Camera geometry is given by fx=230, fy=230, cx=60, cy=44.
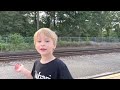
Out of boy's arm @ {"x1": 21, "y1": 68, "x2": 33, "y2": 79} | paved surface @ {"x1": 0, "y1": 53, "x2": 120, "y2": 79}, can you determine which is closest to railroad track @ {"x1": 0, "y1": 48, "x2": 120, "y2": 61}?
paved surface @ {"x1": 0, "y1": 53, "x2": 120, "y2": 79}

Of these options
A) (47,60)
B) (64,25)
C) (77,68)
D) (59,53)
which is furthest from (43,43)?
(59,53)

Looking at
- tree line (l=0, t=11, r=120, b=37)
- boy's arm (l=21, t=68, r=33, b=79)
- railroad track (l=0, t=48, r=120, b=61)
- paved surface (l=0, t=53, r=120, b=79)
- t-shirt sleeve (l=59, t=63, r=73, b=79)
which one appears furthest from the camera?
railroad track (l=0, t=48, r=120, b=61)

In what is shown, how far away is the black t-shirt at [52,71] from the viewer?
1075 millimetres

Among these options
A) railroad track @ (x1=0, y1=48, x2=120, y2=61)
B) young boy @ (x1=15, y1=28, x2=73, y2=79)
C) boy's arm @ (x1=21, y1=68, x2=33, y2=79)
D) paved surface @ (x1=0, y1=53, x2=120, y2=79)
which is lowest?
paved surface @ (x1=0, y1=53, x2=120, y2=79)

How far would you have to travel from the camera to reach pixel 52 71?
1.11m

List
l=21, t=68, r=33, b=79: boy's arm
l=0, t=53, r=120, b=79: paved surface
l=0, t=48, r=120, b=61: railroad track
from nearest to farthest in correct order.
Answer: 1. l=21, t=68, r=33, b=79: boy's arm
2. l=0, t=53, r=120, b=79: paved surface
3. l=0, t=48, r=120, b=61: railroad track

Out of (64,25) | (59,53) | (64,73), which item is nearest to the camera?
(64,73)

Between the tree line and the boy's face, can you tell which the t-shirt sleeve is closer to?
the boy's face

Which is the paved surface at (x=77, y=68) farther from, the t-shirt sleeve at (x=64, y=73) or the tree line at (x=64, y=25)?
the t-shirt sleeve at (x=64, y=73)

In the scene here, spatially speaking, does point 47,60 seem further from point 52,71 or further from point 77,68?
point 77,68

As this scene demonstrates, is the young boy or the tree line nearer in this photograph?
the young boy

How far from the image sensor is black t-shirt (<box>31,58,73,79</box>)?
1.08 meters

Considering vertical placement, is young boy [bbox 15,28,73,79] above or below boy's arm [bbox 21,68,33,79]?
above
